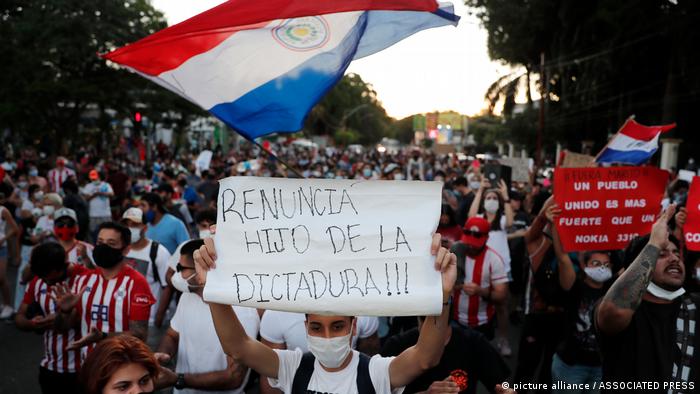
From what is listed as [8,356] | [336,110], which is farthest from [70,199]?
[336,110]

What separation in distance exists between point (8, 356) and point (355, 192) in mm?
5724

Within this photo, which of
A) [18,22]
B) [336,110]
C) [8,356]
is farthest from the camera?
[336,110]

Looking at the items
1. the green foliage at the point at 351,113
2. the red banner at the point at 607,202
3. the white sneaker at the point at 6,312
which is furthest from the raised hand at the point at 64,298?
the green foliage at the point at 351,113

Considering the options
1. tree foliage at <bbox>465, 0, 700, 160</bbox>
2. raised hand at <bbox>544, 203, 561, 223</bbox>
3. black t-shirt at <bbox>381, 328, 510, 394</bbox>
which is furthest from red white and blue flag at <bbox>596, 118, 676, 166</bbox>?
tree foliage at <bbox>465, 0, 700, 160</bbox>

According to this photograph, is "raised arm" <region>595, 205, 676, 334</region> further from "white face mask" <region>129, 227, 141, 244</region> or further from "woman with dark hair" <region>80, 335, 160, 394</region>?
"white face mask" <region>129, 227, 141, 244</region>

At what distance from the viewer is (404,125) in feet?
511

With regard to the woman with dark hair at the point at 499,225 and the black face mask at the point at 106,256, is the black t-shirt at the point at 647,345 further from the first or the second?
the black face mask at the point at 106,256

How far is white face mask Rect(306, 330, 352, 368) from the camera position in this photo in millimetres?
2803

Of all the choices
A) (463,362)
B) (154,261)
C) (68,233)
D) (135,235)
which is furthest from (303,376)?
(68,233)

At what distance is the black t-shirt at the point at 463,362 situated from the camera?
3479 millimetres

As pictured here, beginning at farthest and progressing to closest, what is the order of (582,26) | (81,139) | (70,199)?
(81,139) < (582,26) < (70,199)

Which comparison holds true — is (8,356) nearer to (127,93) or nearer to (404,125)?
(127,93)

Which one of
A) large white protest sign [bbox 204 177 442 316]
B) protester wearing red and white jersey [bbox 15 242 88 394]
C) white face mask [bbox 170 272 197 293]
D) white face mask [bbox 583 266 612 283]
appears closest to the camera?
large white protest sign [bbox 204 177 442 316]

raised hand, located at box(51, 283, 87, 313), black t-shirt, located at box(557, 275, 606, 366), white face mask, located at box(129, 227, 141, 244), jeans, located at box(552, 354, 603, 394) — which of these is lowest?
jeans, located at box(552, 354, 603, 394)
